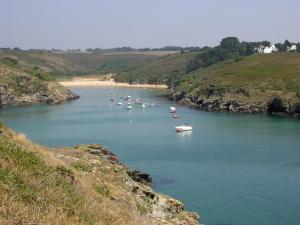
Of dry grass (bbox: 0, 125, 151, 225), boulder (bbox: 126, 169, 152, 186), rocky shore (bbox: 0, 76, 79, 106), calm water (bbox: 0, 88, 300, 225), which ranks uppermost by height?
dry grass (bbox: 0, 125, 151, 225)

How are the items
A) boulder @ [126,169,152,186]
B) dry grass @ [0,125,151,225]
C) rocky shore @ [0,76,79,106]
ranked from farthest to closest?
rocky shore @ [0,76,79,106]
boulder @ [126,169,152,186]
dry grass @ [0,125,151,225]

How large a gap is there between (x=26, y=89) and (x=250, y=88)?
83.4 meters

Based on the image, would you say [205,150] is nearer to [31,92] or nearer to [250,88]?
[250,88]

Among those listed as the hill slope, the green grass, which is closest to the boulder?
the hill slope

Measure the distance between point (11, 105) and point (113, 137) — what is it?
260ft

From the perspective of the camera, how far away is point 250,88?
16012cm

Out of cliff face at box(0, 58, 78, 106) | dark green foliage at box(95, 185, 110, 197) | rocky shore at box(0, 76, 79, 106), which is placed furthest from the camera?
cliff face at box(0, 58, 78, 106)

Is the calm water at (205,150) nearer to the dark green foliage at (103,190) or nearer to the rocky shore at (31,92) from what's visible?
the rocky shore at (31,92)

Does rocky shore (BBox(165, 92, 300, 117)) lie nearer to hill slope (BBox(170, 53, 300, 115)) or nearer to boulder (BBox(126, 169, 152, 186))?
hill slope (BBox(170, 53, 300, 115))

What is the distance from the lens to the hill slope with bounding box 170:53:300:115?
145250 mm

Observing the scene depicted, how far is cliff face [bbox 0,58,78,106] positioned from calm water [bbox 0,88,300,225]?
73.4 ft

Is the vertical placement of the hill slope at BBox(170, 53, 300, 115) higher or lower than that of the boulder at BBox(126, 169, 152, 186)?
higher

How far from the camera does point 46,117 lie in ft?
439

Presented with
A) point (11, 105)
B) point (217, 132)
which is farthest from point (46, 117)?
point (217, 132)
